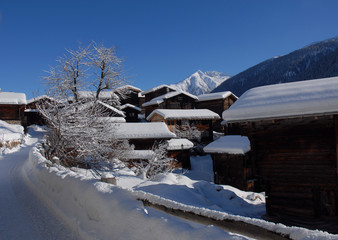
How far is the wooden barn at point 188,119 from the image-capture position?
32.7 meters

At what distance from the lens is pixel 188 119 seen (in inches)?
1320

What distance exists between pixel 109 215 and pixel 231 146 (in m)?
17.1

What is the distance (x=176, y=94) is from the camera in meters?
39.8

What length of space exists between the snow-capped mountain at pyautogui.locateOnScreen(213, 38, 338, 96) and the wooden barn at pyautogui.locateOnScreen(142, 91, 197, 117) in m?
46.1

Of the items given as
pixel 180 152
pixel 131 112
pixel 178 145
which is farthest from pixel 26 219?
pixel 131 112

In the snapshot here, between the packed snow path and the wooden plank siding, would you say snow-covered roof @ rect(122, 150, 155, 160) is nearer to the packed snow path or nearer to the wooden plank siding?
the wooden plank siding

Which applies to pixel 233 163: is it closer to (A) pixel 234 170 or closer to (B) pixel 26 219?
(A) pixel 234 170

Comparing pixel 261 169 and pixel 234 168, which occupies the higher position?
pixel 261 169

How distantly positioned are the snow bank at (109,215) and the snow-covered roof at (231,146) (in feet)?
49.8

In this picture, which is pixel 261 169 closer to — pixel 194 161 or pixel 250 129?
pixel 250 129

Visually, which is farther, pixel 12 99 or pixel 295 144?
pixel 12 99

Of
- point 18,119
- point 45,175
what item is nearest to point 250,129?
point 45,175

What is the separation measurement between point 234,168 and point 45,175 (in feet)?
49.9

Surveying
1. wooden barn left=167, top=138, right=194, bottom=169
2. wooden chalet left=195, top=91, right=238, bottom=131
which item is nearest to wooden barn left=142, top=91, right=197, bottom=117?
wooden chalet left=195, top=91, right=238, bottom=131
